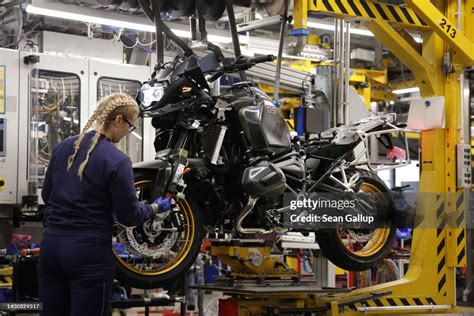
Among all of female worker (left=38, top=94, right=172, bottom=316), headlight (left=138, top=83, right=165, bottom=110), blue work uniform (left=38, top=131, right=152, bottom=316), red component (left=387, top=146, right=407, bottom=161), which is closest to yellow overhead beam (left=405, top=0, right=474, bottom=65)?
red component (left=387, top=146, right=407, bottom=161)

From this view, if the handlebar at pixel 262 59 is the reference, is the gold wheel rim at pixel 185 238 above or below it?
below

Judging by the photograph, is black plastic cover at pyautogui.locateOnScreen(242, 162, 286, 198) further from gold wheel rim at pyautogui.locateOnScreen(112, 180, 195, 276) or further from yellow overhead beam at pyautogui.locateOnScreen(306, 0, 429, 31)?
yellow overhead beam at pyautogui.locateOnScreen(306, 0, 429, 31)

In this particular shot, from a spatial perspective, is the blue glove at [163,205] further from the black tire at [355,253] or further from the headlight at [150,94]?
the black tire at [355,253]

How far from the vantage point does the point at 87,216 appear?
4.23 metres

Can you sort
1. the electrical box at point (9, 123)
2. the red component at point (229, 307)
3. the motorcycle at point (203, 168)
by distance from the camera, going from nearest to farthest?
the motorcycle at point (203, 168) < the red component at point (229, 307) < the electrical box at point (9, 123)

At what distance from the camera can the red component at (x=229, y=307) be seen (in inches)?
240

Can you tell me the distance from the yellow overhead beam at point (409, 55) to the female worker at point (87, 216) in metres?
3.09

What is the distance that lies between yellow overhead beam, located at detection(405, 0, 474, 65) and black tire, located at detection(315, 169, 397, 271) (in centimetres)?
128

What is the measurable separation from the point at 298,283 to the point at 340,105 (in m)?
1.76

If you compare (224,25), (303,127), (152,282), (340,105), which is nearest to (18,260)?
(152,282)

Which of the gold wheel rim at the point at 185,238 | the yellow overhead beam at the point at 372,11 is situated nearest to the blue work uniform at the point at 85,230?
the gold wheel rim at the point at 185,238

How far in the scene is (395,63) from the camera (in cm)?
1616

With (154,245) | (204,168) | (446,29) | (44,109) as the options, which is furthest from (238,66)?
(44,109)

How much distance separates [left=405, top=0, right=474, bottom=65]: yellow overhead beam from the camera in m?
6.56
